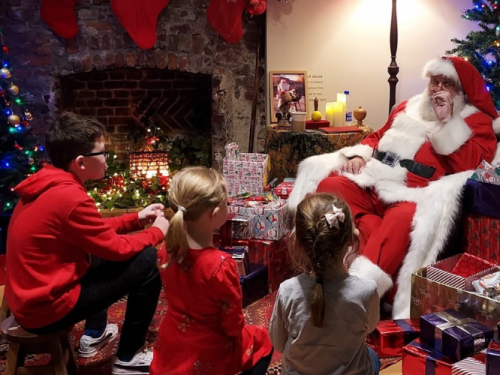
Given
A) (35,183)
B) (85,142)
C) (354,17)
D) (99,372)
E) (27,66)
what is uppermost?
(354,17)

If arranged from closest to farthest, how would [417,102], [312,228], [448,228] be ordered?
[312,228]
[448,228]
[417,102]

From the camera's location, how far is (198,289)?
1723 mm

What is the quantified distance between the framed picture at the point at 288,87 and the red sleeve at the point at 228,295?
8.50 ft

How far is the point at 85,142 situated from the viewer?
2053 millimetres

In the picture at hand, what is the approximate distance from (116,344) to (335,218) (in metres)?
1.39

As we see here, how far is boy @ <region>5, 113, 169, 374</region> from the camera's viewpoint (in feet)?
6.26

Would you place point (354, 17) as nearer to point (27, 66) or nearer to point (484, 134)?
point (484, 134)

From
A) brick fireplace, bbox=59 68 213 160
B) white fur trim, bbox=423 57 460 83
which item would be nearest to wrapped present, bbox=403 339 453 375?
white fur trim, bbox=423 57 460 83

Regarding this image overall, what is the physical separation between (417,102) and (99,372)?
2210 mm

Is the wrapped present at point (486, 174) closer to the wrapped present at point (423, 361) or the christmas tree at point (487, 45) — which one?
the wrapped present at point (423, 361)

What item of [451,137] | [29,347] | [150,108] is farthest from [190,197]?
[150,108]

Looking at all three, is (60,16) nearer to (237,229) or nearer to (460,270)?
(237,229)

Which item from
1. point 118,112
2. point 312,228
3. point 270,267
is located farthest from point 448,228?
point 118,112

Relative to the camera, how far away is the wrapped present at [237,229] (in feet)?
9.73
